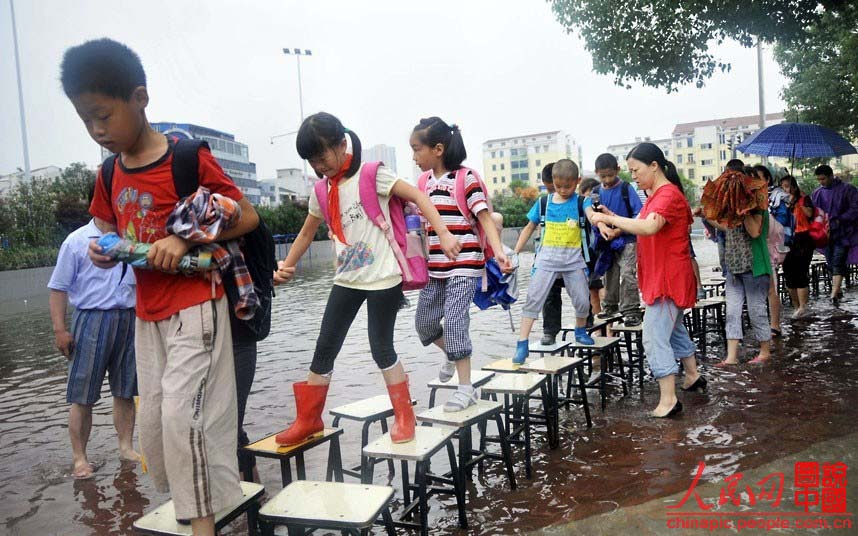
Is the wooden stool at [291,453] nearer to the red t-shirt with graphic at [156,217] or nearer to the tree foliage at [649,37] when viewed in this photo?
the red t-shirt with graphic at [156,217]

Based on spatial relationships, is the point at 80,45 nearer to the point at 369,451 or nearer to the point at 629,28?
the point at 369,451

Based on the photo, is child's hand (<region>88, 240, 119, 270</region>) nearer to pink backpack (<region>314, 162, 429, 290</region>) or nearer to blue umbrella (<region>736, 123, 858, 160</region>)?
pink backpack (<region>314, 162, 429, 290</region>)

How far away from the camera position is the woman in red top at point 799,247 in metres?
9.88

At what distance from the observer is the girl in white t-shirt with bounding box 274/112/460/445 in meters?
3.42

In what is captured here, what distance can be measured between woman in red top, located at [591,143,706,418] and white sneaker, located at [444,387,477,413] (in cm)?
190

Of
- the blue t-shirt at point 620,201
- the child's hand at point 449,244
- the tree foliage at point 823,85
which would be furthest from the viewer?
the tree foliage at point 823,85

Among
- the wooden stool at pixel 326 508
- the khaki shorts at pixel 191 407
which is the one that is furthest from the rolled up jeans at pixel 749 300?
the khaki shorts at pixel 191 407

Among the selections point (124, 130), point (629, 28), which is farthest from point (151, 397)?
point (629, 28)

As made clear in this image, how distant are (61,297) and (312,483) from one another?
2905 millimetres

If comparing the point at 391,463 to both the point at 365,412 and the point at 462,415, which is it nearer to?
the point at 365,412

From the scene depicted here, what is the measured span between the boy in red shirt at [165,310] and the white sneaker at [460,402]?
1592 mm

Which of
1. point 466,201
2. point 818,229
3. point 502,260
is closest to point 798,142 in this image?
point 818,229

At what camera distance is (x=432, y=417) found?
3803 millimetres

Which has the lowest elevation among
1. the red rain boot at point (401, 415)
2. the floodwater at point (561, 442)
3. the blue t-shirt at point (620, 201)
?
the floodwater at point (561, 442)
